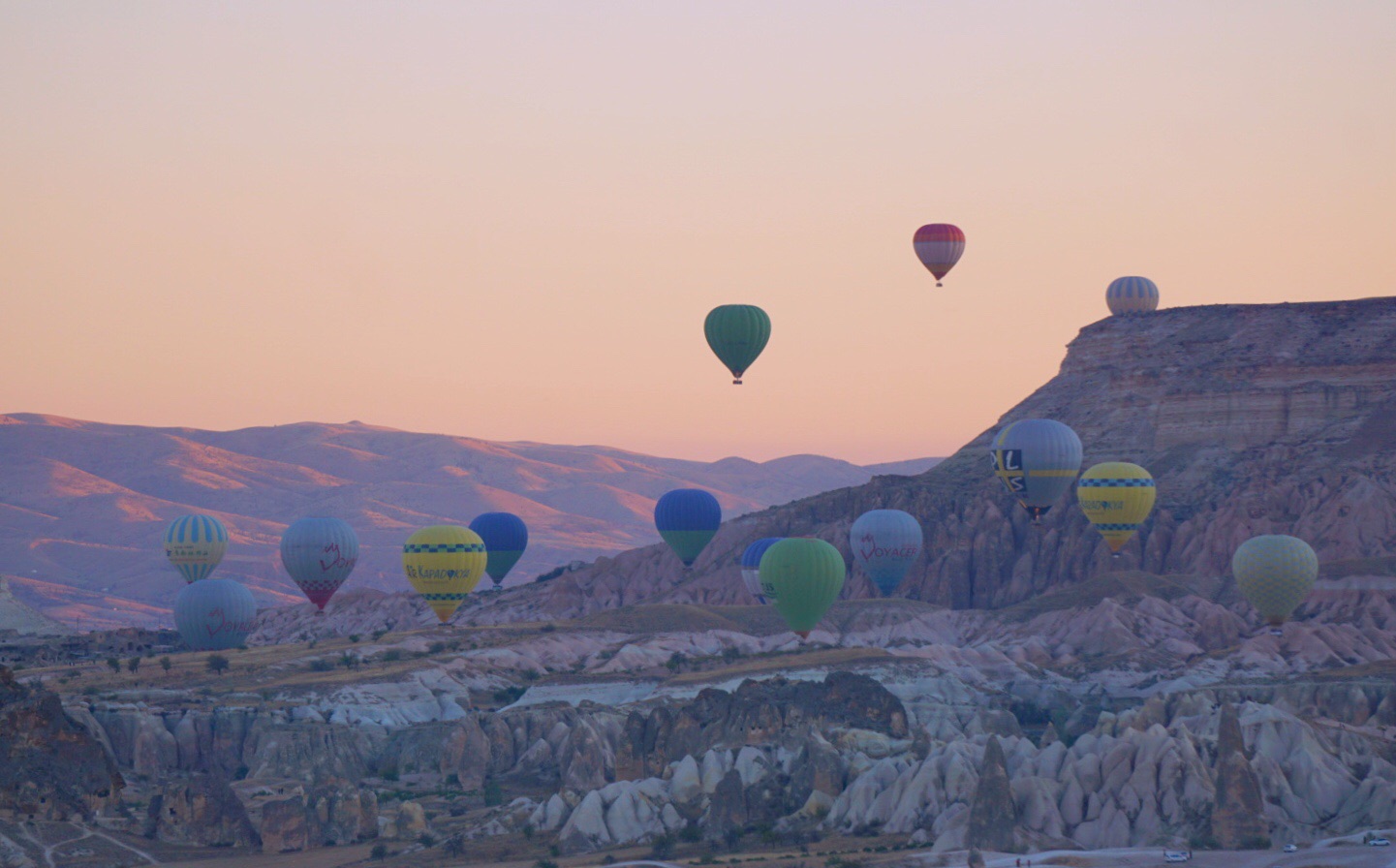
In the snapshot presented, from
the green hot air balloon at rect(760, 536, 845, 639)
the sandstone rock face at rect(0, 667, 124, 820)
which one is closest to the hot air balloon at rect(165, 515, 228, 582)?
the green hot air balloon at rect(760, 536, 845, 639)

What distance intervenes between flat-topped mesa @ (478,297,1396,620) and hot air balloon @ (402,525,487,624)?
22741 millimetres

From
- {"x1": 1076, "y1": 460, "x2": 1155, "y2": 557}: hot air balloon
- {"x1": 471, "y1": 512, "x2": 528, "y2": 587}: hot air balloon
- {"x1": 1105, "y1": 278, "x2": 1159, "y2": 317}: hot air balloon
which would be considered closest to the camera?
{"x1": 1076, "y1": 460, "x2": 1155, "y2": 557}: hot air balloon

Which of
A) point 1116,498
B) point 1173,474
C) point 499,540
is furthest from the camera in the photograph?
point 499,540

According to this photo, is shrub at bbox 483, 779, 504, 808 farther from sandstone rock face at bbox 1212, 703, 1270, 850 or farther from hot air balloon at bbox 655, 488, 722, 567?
hot air balloon at bbox 655, 488, 722, 567

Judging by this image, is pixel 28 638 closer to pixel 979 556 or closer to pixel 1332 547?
pixel 979 556

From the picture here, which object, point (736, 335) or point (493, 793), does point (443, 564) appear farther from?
point (493, 793)

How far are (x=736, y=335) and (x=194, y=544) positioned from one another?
42.6m

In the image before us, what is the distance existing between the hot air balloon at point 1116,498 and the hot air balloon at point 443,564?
3561 centimetres

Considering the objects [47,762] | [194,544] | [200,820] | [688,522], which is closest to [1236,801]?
[200,820]

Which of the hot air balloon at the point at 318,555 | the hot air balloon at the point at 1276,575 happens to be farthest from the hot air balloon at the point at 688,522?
the hot air balloon at the point at 1276,575

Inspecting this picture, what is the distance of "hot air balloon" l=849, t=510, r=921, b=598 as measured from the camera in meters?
140

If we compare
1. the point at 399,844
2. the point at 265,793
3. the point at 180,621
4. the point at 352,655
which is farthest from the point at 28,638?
the point at 399,844

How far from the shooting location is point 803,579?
11744 centimetres

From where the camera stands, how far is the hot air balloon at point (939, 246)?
430 feet
